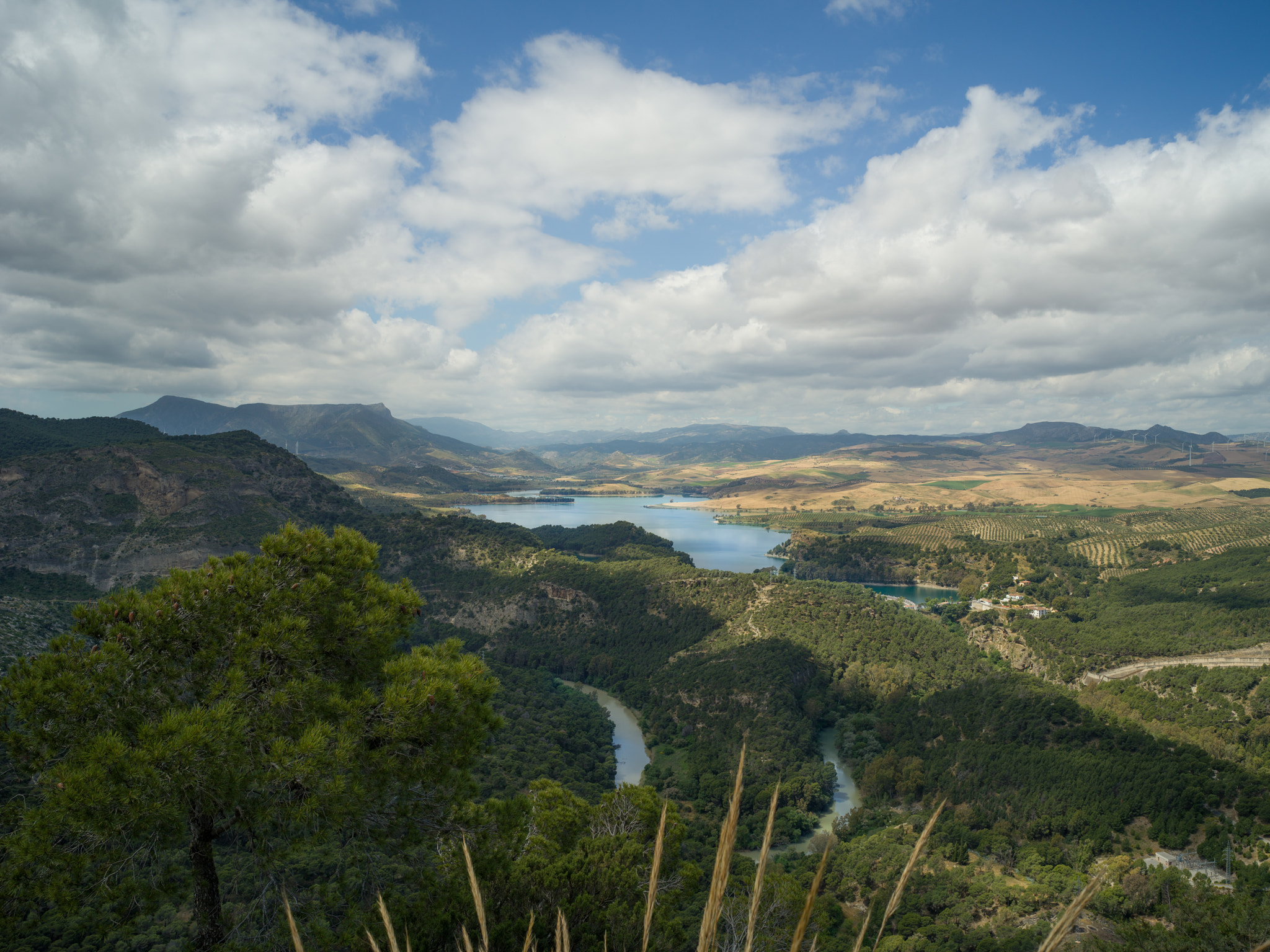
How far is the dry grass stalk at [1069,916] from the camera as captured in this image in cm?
185

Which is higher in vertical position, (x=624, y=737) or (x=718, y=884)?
(x=718, y=884)

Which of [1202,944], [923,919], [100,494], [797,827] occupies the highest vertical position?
[100,494]

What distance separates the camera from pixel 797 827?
130ft

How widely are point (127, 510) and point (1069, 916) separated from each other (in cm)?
8819

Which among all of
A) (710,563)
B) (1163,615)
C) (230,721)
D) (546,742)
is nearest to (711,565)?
(710,563)

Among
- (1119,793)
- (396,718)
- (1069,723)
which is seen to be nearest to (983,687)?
(1069,723)

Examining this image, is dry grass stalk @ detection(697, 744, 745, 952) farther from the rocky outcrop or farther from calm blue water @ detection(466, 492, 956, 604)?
calm blue water @ detection(466, 492, 956, 604)

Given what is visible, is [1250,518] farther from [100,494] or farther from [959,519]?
[100,494]

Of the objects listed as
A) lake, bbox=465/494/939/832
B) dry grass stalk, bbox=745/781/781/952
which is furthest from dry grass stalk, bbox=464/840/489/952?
lake, bbox=465/494/939/832

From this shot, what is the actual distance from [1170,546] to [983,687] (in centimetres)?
8184

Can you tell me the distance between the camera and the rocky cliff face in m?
61.9

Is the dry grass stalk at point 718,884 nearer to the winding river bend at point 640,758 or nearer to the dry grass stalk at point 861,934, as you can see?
the dry grass stalk at point 861,934

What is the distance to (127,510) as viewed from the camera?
232ft

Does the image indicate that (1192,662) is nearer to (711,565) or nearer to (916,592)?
(916,592)
